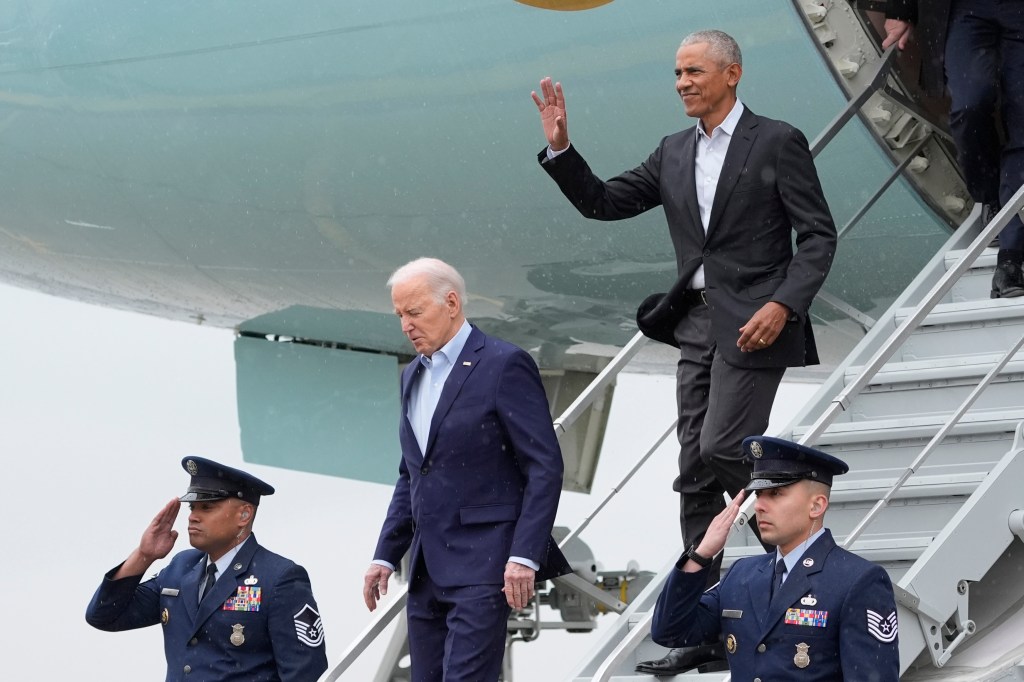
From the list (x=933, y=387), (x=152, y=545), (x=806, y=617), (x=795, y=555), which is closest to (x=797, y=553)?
(x=795, y=555)

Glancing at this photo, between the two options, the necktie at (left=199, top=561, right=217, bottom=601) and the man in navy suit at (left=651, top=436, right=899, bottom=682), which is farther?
the necktie at (left=199, top=561, right=217, bottom=601)

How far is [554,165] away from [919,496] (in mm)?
1336

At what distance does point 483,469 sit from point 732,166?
1.05 m

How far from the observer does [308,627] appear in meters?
3.72

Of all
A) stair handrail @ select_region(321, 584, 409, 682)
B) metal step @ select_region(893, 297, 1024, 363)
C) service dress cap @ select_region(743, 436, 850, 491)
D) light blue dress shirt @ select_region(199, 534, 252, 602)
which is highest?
metal step @ select_region(893, 297, 1024, 363)

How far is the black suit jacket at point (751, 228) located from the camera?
3.67m

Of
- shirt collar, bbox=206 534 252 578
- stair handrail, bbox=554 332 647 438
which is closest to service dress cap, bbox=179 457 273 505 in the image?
shirt collar, bbox=206 534 252 578

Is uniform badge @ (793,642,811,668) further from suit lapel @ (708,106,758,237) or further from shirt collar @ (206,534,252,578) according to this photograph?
shirt collar @ (206,534,252,578)

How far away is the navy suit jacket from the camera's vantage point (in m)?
3.44

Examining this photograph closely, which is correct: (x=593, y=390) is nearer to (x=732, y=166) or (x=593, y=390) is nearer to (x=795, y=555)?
(x=732, y=166)

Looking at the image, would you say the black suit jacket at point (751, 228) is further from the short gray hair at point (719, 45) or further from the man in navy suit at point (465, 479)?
the man in navy suit at point (465, 479)

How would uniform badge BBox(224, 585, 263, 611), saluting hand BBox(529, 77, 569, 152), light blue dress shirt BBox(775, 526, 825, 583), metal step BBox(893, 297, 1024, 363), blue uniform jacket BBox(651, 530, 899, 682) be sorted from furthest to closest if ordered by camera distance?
metal step BBox(893, 297, 1024, 363), saluting hand BBox(529, 77, 569, 152), uniform badge BBox(224, 585, 263, 611), light blue dress shirt BBox(775, 526, 825, 583), blue uniform jacket BBox(651, 530, 899, 682)

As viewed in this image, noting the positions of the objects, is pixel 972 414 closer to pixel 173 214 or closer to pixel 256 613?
pixel 256 613

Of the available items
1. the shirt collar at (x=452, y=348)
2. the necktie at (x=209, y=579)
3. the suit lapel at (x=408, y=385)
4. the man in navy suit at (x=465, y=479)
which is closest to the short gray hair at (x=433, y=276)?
the man in navy suit at (x=465, y=479)
